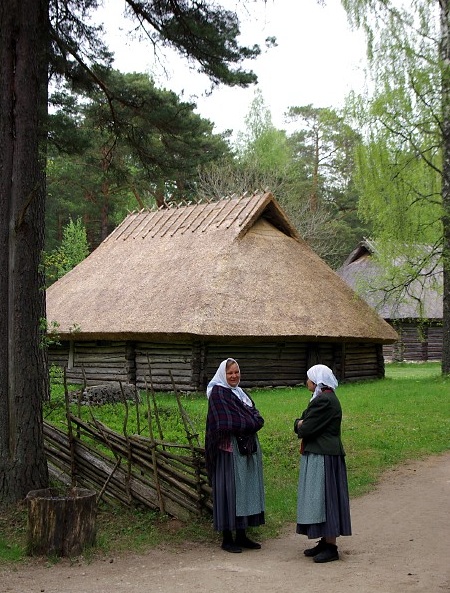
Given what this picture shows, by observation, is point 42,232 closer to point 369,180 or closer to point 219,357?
point 219,357

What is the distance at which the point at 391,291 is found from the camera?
2297 centimetres

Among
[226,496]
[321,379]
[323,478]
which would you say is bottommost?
[226,496]

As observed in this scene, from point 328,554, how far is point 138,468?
2330mm

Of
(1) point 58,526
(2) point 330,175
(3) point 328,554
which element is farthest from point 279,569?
(2) point 330,175

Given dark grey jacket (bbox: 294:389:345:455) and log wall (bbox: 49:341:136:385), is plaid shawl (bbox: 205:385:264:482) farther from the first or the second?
log wall (bbox: 49:341:136:385)

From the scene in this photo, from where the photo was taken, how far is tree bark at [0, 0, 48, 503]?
727cm

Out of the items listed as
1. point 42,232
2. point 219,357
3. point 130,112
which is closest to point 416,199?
point 219,357

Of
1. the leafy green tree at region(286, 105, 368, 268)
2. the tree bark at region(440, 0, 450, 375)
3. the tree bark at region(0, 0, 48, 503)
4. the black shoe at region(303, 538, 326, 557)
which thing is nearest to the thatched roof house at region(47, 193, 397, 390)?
the tree bark at region(440, 0, 450, 375)

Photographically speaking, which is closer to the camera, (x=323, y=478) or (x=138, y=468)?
(x=323, y=478)

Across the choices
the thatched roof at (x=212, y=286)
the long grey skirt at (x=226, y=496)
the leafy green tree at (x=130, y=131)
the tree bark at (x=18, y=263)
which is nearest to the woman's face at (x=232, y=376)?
the long grey skirt at (x=226, y=496)

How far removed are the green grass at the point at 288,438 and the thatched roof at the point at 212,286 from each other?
1.69 m

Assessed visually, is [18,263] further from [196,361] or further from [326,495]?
[196,361]

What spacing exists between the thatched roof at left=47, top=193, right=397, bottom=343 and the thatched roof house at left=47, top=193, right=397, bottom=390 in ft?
0.12

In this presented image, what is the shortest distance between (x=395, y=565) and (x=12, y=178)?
4873mm
